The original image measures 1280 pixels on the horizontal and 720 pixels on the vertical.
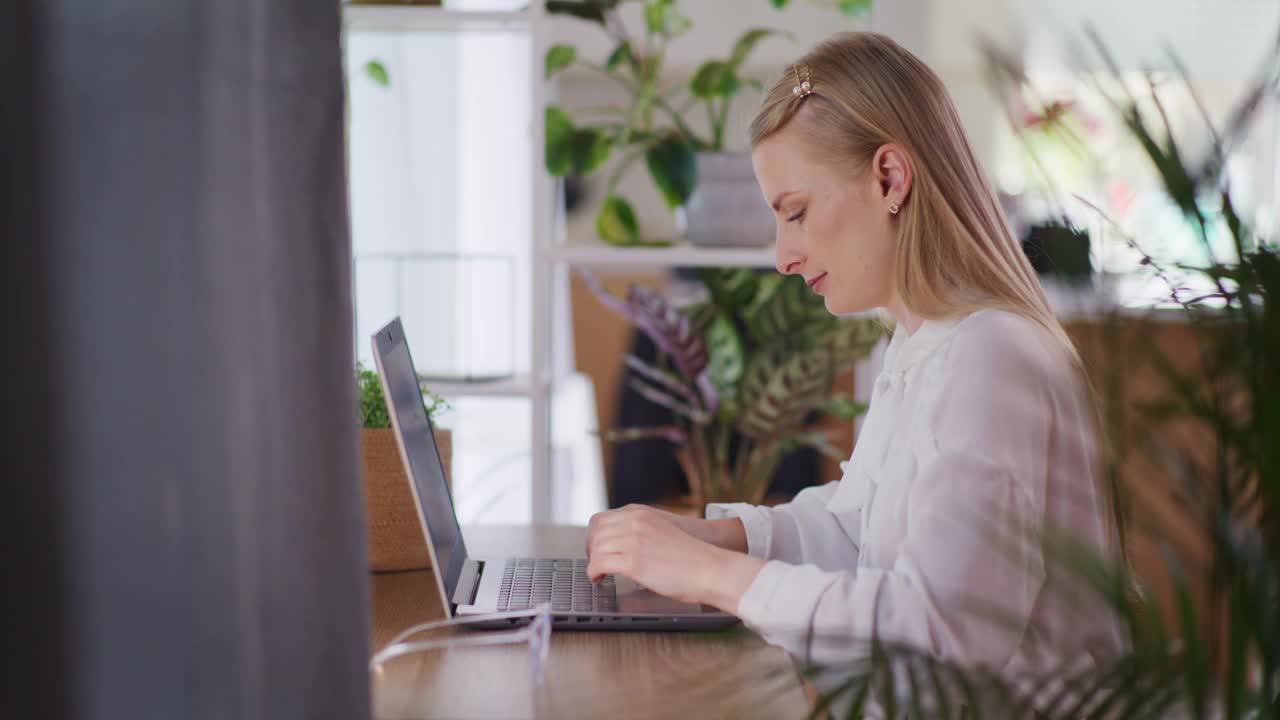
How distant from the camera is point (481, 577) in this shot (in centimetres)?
Answer: 128

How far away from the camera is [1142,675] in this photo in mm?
664

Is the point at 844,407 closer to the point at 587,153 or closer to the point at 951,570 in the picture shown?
the point at 587,153

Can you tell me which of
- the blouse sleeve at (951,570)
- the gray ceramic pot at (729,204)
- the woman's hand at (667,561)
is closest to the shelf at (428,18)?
the gray ceramic pot at (729,204)

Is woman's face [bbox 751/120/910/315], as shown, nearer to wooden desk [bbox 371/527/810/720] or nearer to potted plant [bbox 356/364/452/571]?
wooden desk [bbox 371/527/810/720]

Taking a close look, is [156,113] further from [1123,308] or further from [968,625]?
[968,625]

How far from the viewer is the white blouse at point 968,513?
3.07 feet

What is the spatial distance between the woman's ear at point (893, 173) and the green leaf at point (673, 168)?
3.03ft

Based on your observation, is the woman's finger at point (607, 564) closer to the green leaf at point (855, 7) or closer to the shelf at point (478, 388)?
the shelf at point (478, 388)

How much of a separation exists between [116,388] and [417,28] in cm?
160

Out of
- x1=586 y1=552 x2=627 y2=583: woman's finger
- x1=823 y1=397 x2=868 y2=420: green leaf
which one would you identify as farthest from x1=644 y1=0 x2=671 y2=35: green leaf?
x1=586 y1=552 x2=627 y2=583: woman's finger

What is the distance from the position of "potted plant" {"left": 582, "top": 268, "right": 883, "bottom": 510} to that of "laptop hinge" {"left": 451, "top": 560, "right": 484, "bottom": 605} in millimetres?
857

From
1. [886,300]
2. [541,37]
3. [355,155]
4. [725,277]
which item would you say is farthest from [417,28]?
[886,300]

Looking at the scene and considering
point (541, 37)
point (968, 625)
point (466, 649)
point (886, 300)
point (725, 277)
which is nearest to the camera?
point (968, 625)

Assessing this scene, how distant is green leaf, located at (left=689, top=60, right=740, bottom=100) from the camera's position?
210 cm
